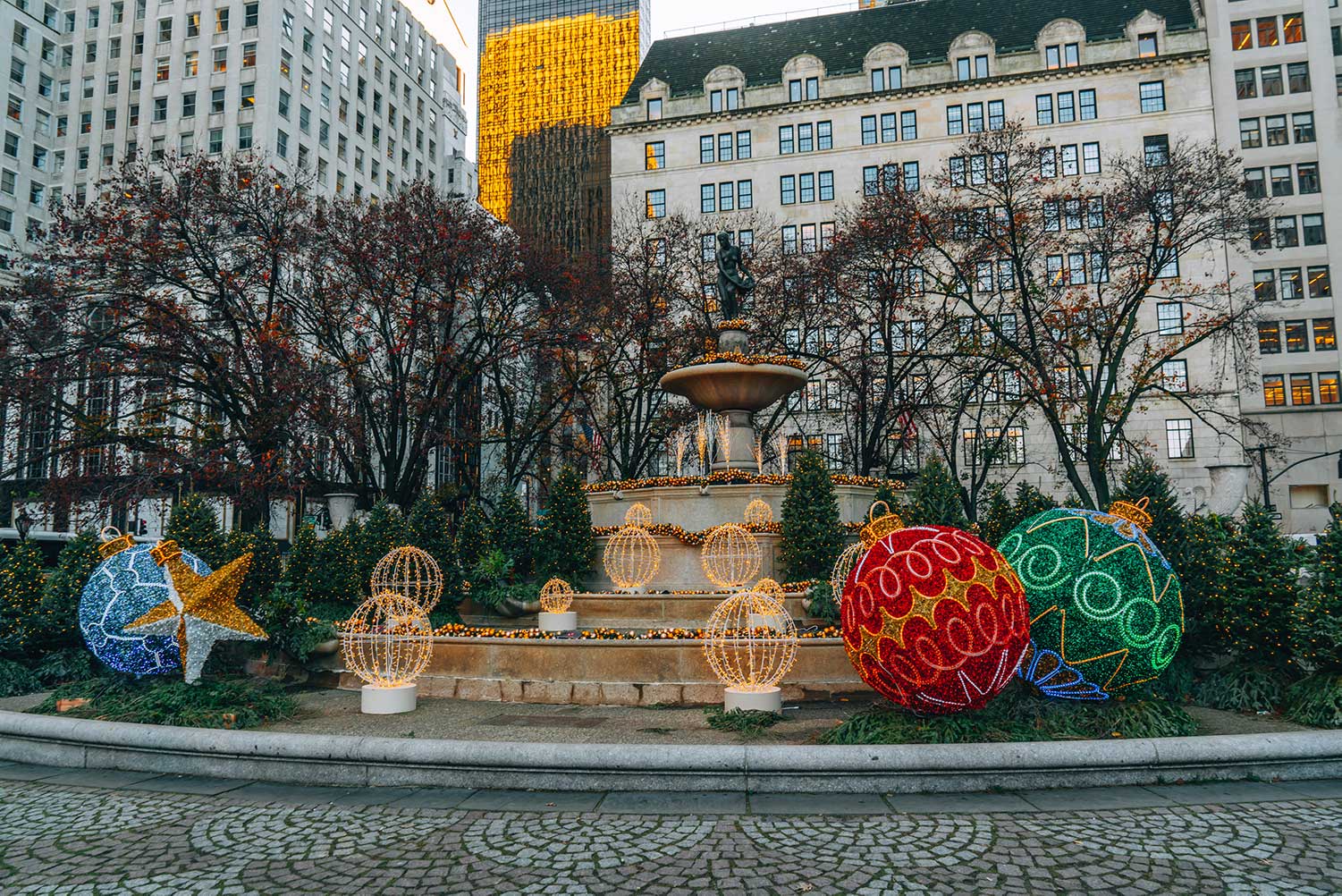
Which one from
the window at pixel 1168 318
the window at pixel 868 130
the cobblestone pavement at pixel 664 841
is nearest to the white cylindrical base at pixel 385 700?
the cobblestone pavement at pixel 664 841

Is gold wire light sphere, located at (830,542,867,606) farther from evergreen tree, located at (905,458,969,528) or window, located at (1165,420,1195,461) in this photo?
window, located at (1165,420,1195,461)

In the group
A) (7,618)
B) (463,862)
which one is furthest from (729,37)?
(463,862)

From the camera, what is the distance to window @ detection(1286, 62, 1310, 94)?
50.2 m

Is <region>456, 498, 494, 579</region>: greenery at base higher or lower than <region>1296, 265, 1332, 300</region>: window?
lower

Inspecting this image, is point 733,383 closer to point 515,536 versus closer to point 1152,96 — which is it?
point 515,536

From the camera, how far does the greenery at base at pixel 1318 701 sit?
29.4ft

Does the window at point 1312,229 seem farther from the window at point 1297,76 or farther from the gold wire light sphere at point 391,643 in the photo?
the gold wire light sphere at point 391,643

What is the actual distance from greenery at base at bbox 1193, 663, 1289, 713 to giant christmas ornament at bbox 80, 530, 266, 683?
12.1 metres

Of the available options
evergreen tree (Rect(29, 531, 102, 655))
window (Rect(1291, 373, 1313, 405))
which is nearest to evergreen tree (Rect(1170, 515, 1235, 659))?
evergreen tree (Rect(29, 531, 102, 655))

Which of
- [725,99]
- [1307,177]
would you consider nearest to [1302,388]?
[1307,177]

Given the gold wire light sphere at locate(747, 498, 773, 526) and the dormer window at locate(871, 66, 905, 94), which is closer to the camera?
the gold wire light sphere at locate(747, 498, 773, 526)

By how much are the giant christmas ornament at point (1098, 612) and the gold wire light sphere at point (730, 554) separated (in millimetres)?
8419

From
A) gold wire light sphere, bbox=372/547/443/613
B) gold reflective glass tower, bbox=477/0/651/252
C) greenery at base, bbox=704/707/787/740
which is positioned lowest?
greenery at base, bbox=704/707/787/740

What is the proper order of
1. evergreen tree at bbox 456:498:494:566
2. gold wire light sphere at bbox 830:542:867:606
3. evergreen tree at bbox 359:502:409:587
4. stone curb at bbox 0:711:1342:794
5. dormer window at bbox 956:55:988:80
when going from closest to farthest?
stone curb at bbox 0:711:1342:794 < gold wire light sphere at bbox 830:542:867:606 < evergreen tree at bbox 359:502:409:587 < evergreen tree at bbox 456:498:494:566 < dormer window at bbox 956:55:988:80
